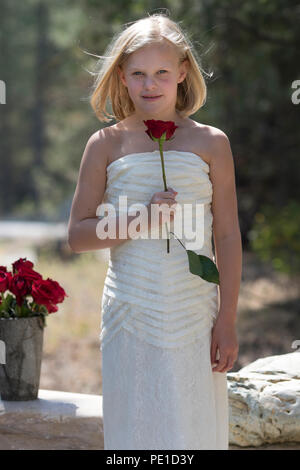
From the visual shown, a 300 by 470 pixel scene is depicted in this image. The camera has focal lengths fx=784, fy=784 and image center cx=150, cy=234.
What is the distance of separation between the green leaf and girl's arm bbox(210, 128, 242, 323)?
9 centimetres

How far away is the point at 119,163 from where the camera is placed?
2.38 m

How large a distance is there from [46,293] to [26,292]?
0.10m

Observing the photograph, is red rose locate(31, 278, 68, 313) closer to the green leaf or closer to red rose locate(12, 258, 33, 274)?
red rose locate(12, 258, 33, 274)

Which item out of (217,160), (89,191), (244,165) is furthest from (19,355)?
(244,165)

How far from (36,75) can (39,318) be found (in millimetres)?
30245

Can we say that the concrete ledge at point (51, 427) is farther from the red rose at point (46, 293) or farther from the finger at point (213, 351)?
the finger at point (213, 351)

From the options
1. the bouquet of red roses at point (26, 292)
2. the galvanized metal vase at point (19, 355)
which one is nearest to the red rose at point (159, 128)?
the bouquet of red roses at point (26, 292)

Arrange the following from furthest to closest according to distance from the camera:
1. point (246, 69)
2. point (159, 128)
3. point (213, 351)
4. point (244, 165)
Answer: point (244, 165)
point (246, 69)
point (213, 351)
point (159, 128)

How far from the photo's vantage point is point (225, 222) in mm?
2391

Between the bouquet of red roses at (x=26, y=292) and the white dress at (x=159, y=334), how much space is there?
3.23 ft

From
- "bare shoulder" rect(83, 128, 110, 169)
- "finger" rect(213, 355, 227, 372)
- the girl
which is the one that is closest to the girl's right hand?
the girl

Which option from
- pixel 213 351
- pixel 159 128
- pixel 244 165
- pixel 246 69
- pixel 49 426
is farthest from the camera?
pixel 244 165

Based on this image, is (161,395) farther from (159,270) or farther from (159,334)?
(159,270)

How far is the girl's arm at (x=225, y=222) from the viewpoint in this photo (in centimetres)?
236
